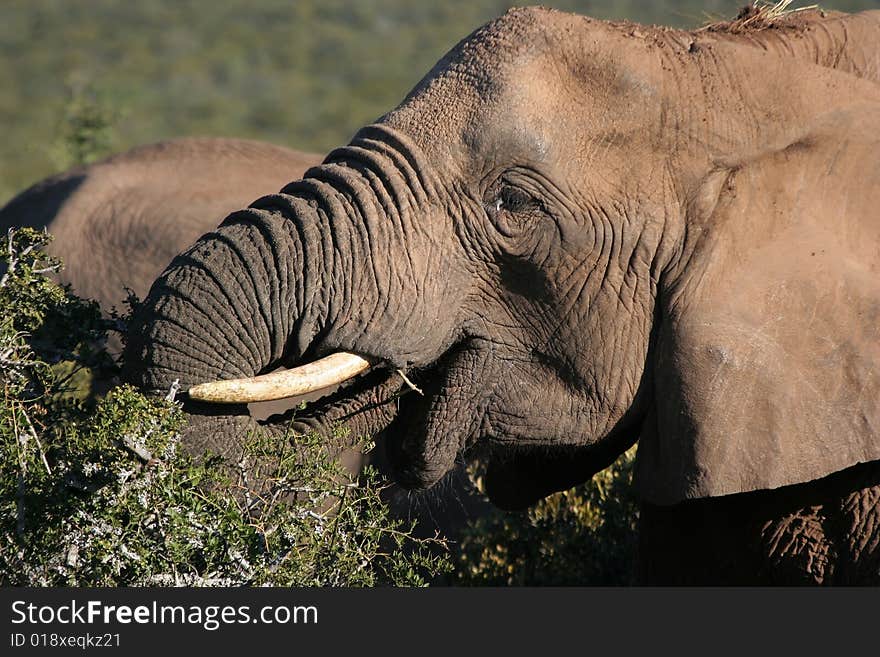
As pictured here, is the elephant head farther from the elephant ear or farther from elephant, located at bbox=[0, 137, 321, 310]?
elephant, located at bbox=[0, 137, 321, 310]

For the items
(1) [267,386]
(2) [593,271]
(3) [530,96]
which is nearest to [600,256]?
(2) [593,271]

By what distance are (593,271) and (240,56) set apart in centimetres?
3110

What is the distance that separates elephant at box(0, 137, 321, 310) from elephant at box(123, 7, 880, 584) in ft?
10.2

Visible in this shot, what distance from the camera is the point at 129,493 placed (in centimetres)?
364

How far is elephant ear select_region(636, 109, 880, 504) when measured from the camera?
401 centimetres

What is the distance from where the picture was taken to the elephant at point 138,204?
7074mm

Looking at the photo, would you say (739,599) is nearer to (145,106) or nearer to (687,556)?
(687,556)

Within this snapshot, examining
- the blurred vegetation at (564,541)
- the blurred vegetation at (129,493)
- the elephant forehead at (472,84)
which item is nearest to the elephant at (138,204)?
the blurred vegetation at (564,541)

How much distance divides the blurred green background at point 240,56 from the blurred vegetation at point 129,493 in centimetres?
2282

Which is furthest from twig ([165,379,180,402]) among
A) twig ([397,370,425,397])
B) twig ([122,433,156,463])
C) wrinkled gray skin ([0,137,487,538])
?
wrinkled gray skin ([0,137,487,538])

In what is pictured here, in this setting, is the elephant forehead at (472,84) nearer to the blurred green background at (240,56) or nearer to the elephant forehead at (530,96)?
the elephant forehead at (530,96)

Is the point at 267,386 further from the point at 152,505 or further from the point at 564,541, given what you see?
the point at 564,541

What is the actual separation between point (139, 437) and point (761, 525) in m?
1.96

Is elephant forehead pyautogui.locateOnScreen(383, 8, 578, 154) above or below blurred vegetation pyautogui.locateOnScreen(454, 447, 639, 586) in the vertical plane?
above
